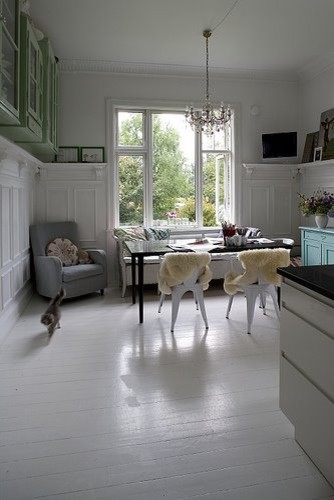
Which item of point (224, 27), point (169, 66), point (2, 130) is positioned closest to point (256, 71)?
point (169, 66)

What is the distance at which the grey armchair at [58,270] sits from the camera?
4805 mm

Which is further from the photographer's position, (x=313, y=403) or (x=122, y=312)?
(x=122, y=312)

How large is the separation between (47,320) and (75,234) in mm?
2208

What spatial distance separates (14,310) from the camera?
4164 mm

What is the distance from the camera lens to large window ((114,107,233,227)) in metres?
6.11

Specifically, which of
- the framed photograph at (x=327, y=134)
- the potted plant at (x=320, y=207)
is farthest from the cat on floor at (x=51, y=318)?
the framed photograph at (x=327, y=134)

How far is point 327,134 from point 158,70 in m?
2.52

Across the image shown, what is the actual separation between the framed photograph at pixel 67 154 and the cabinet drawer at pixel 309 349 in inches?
178

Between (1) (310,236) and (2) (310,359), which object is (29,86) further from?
(1) (310,236)

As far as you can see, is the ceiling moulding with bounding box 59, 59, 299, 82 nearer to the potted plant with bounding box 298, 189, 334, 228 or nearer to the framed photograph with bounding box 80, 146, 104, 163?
the framed photograph with bounding box 80, 146, 104, 163

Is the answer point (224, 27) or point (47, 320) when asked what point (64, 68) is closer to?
point (224, 27)

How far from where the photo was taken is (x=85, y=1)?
13.1 ft

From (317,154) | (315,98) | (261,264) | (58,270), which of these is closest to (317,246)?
(317,154)

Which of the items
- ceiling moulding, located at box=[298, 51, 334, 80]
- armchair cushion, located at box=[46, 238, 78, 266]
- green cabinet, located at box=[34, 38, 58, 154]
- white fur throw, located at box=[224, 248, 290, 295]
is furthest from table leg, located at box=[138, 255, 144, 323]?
ceiling moulding, located at box=[298, 51, 334, 80]
